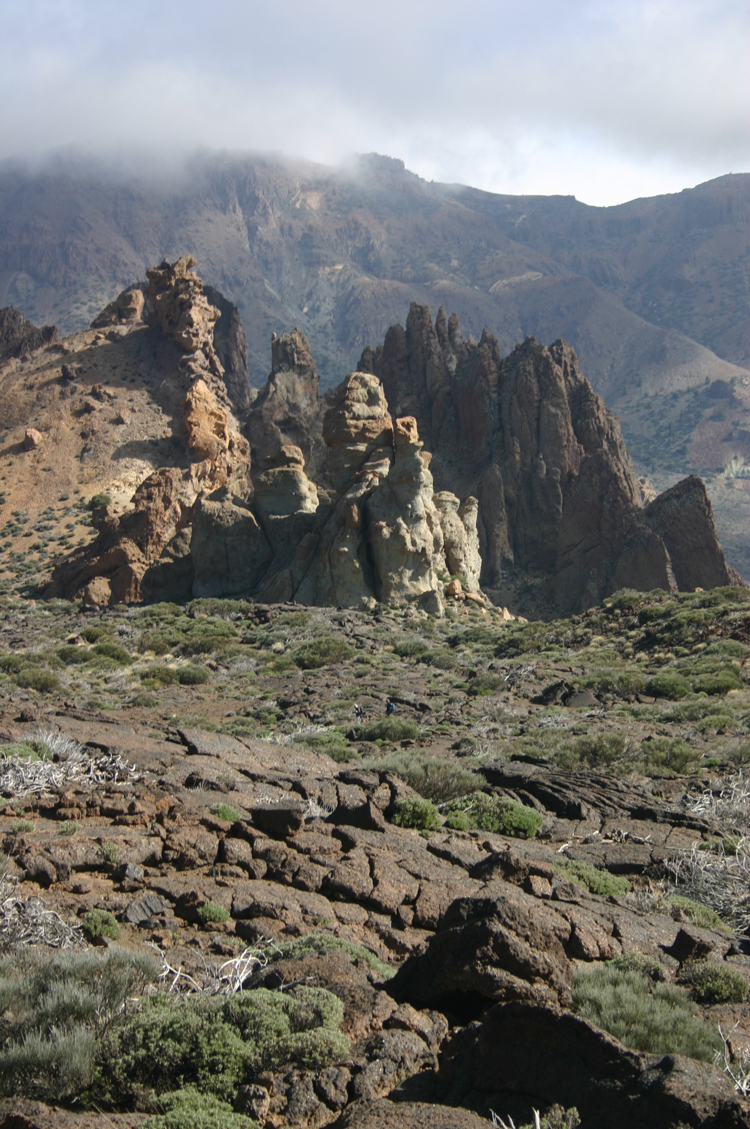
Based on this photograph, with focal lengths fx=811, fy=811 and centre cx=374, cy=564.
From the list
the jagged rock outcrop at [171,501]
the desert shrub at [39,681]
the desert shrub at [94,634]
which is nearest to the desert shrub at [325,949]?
the desert shrub at [39,681]

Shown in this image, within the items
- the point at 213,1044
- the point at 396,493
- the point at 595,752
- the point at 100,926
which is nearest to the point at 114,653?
the point at 396,493

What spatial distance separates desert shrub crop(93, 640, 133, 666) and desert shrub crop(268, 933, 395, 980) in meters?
24.7

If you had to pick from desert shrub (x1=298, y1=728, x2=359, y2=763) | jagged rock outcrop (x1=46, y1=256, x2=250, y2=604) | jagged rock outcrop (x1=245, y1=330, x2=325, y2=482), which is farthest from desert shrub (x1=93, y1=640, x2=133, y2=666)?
jagged rock outcrop (x1=245, y1=330, x2=325, y2=482)

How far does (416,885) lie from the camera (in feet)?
27.0

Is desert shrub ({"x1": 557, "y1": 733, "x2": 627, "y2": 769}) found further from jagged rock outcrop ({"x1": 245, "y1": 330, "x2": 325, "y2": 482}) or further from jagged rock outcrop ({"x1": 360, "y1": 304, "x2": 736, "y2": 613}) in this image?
jagged rock outcrop ({"x1": 245, "y1": 330, "x2": 325, "y2": 482})

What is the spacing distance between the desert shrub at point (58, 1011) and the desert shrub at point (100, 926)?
837 millimetres

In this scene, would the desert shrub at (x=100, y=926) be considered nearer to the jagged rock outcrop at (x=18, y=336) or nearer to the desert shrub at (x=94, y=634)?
the desert shrub at (x=94, y=634)

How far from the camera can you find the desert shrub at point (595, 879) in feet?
28.1

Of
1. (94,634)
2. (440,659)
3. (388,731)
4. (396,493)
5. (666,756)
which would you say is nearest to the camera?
(666,756)

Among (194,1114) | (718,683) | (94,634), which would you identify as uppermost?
(94,634)

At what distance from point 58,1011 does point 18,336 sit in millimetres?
79996

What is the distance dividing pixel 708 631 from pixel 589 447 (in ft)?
140

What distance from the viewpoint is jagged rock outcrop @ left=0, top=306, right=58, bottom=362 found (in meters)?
73.4

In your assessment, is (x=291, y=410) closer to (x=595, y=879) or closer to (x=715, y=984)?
(x=595, y=879)
